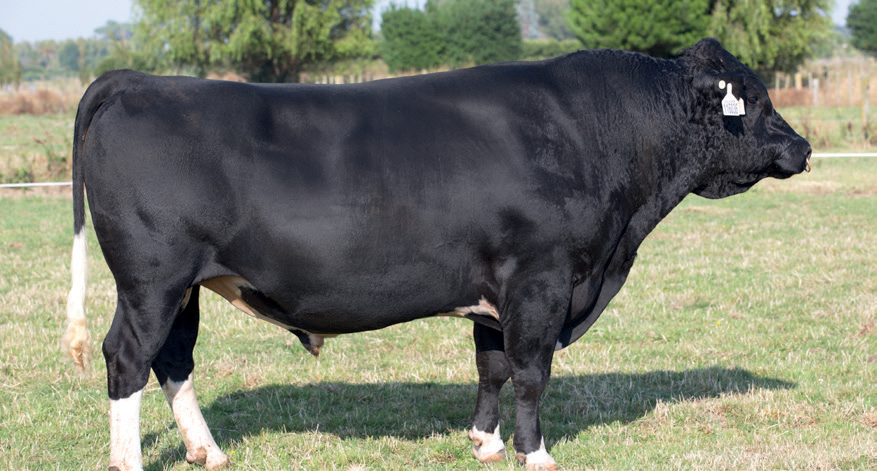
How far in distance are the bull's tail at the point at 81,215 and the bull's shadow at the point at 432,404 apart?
0.84 meters

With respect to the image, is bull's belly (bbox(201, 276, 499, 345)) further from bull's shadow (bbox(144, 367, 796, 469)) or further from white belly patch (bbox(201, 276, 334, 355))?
bull's shadow (bbox(144, 367, 796, 469))

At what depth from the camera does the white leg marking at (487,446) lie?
4.09 metres

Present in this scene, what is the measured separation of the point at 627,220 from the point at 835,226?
7345 millimetres

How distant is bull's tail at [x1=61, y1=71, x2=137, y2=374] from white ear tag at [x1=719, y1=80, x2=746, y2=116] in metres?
2.68

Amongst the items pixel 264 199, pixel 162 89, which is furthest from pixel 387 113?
pixel 162 89

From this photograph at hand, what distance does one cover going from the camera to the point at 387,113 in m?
3.66

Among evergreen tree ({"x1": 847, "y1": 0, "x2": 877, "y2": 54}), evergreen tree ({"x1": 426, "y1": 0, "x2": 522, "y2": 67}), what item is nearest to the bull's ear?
evergreen tree ({"x1": 426, "y1": 0, "x2": 522, "y2": 67})

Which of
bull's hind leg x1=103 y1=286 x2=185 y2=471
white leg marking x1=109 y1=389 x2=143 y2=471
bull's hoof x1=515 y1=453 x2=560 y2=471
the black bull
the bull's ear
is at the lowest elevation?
bull's hoof x1=515 y1=453 x2=560 y2=471

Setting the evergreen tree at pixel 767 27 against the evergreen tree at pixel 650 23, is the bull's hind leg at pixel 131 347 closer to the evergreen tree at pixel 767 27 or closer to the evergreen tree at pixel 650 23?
the evergreen tree at pixel 650 23

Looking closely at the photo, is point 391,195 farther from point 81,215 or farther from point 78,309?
point 78,309

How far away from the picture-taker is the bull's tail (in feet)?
11.8

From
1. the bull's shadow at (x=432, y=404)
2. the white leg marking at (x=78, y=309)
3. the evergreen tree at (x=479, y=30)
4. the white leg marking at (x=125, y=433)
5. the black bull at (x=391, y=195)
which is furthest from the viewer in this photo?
the evergreen tree at (x=479, y=30)

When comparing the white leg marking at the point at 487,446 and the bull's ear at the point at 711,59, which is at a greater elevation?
the bull's ear at the point at 711,59


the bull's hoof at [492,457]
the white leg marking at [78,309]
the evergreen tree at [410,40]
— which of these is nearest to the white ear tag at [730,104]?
the bull's hoof at [492,457]
